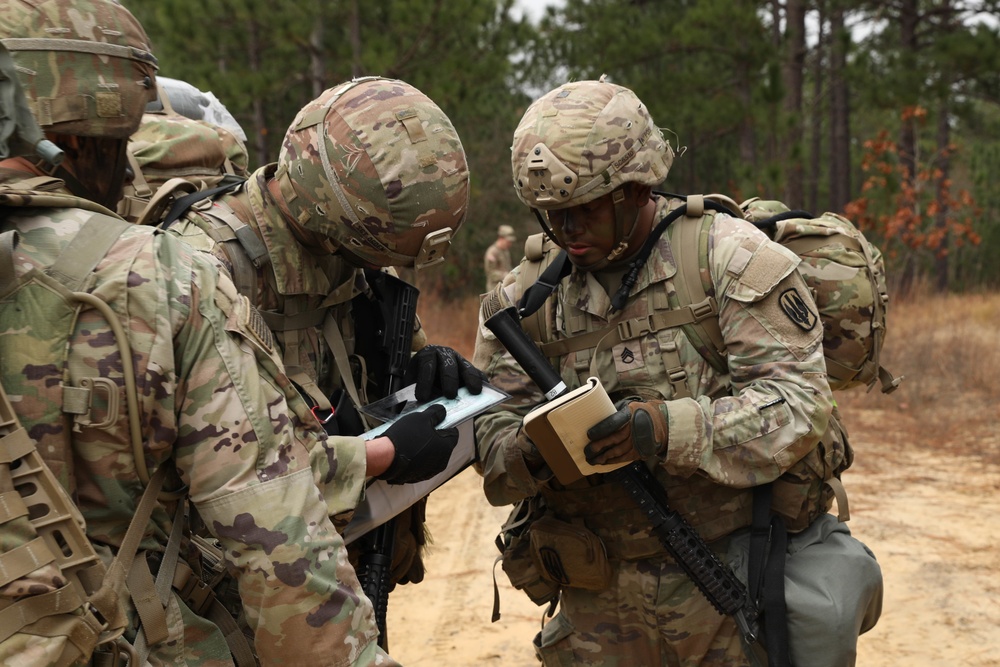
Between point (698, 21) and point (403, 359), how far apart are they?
461 inches

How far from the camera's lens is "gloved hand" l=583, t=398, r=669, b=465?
259cm

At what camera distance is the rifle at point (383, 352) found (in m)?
2.76

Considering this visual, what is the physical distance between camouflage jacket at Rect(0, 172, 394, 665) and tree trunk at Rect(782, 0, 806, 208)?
11565 millimetres

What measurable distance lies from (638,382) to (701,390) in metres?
0.18

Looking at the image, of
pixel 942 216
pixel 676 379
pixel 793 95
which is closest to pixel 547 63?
pixel 793 95

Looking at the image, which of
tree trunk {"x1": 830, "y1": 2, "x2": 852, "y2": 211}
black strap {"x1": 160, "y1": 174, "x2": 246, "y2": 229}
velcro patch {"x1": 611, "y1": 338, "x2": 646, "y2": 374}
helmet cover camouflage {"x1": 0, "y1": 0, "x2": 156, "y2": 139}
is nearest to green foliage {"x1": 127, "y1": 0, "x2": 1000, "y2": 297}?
tree trunk {"x1": 830, "y1": 2, "x2": 852, "y2": 211}

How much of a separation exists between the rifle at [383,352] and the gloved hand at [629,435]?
0.62m

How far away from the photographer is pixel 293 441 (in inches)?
70.8

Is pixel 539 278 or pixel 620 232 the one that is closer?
pixel 620 232

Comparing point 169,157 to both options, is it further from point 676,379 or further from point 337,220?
point 676,379

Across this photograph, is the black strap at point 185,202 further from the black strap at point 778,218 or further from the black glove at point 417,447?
the black strap at point 778,218

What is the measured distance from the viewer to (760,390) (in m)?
2.66

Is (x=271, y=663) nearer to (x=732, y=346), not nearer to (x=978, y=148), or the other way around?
(x=732, y=346)

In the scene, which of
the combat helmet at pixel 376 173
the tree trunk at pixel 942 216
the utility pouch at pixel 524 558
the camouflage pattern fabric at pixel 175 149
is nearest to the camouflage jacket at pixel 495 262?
the tree trunk at pixel 942 216
